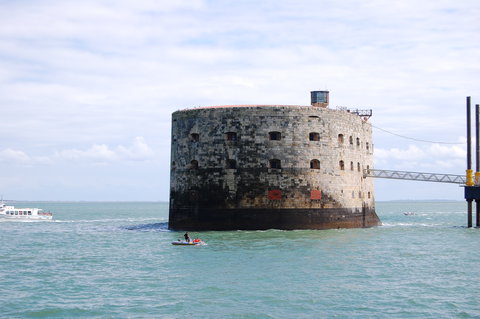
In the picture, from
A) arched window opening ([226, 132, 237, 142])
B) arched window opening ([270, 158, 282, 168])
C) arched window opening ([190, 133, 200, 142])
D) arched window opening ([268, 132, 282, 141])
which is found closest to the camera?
arched window opening ([270, 158, 282, 168])

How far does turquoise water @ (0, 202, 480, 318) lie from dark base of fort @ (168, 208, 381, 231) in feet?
4.61

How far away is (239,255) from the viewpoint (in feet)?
98.5

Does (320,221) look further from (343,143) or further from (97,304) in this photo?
(97,304)

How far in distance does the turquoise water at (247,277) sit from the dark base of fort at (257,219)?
1.40 meters

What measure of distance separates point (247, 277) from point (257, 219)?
1592 cm

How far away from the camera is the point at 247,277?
80.2ft

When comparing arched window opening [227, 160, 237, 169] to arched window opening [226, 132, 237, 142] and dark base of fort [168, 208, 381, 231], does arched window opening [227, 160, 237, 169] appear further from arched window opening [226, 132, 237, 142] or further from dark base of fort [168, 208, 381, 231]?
dark base of fort [168, 208, 381, 231]

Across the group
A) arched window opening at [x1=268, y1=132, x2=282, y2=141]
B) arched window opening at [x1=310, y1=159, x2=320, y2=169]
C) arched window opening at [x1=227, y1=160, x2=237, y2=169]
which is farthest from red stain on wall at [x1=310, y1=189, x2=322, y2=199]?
arched window opening at [x1=227, y1=160, x2=237, y2=169]

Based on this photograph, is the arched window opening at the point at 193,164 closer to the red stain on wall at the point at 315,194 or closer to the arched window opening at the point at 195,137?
the arched window opening at the point at 195,137

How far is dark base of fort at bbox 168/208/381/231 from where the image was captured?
40.3 meters

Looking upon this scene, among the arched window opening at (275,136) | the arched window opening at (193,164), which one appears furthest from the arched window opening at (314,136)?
the arched window opening at (193,164)

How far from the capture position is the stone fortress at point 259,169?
133 feet

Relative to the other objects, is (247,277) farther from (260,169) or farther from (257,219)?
(260,169)

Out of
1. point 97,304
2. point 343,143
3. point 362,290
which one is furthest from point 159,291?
point 343,143
